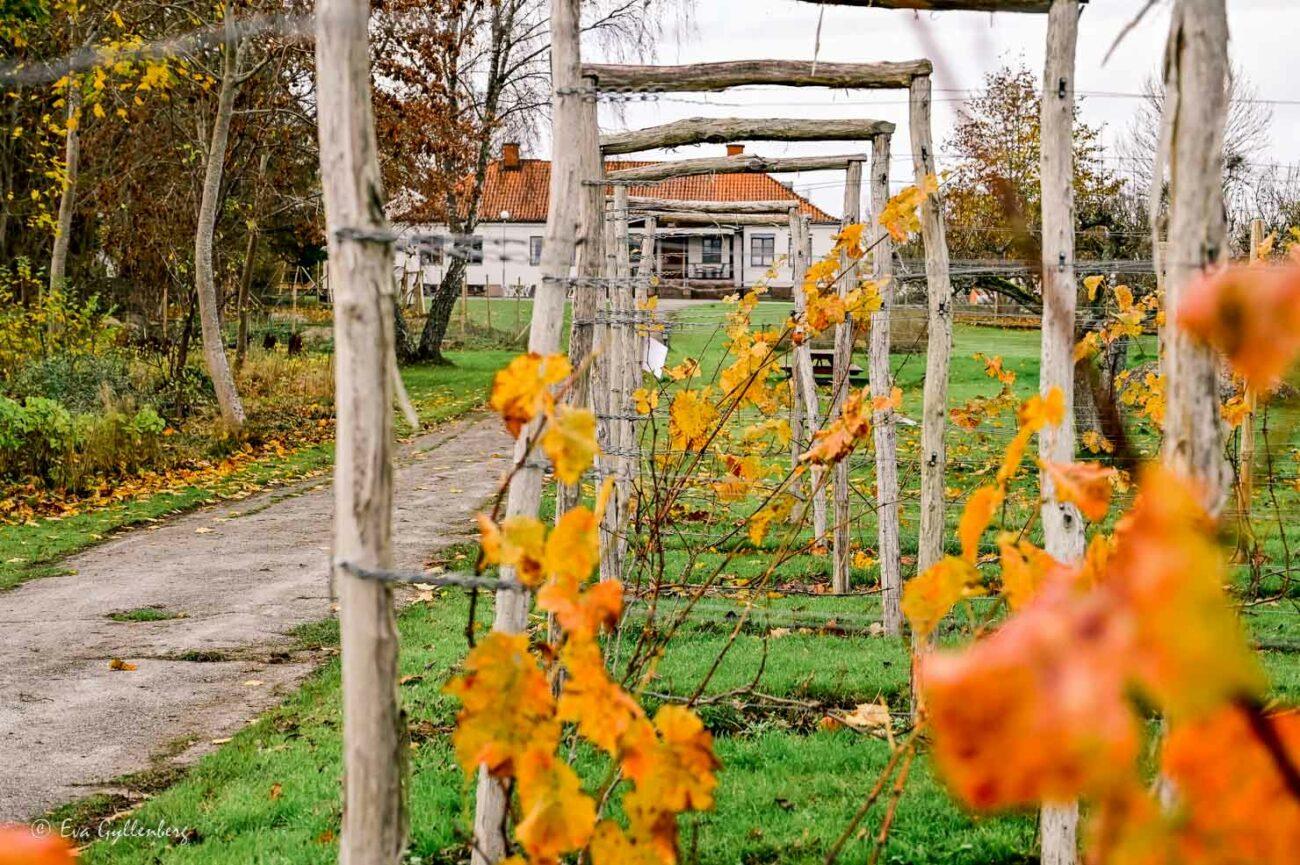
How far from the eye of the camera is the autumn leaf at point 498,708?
1.78 m

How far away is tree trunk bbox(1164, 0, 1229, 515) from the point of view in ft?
5.78

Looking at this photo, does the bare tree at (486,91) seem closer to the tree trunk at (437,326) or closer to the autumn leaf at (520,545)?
the tree trunk at (437,326)

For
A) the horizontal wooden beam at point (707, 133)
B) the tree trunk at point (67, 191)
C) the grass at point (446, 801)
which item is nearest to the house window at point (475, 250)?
the grass at point (446, 801)

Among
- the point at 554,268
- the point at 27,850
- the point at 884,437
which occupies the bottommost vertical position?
the point at 884,437

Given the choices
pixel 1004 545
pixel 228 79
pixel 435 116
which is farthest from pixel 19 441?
pixel 435 116

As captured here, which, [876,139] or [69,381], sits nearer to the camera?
[876,139]

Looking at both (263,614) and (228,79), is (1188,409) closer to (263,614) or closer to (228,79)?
(263,614)

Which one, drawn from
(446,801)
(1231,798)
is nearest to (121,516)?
(446,801)

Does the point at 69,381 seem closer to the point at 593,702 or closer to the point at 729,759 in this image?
the point at 729,759

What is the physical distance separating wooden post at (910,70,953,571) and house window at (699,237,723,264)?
47555 mm

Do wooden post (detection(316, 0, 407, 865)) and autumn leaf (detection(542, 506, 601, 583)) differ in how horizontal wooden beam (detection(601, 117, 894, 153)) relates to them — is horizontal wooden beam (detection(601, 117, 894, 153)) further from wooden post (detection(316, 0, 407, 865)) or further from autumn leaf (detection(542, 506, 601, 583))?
autumn leaf (detection(542, 506, 601, 583))

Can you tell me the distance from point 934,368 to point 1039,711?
4807 millimetres

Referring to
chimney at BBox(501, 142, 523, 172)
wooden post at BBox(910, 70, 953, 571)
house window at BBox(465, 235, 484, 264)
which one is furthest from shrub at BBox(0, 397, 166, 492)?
chimney at BBox(501, 142, 523, 172)

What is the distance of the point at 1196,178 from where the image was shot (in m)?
1.77
